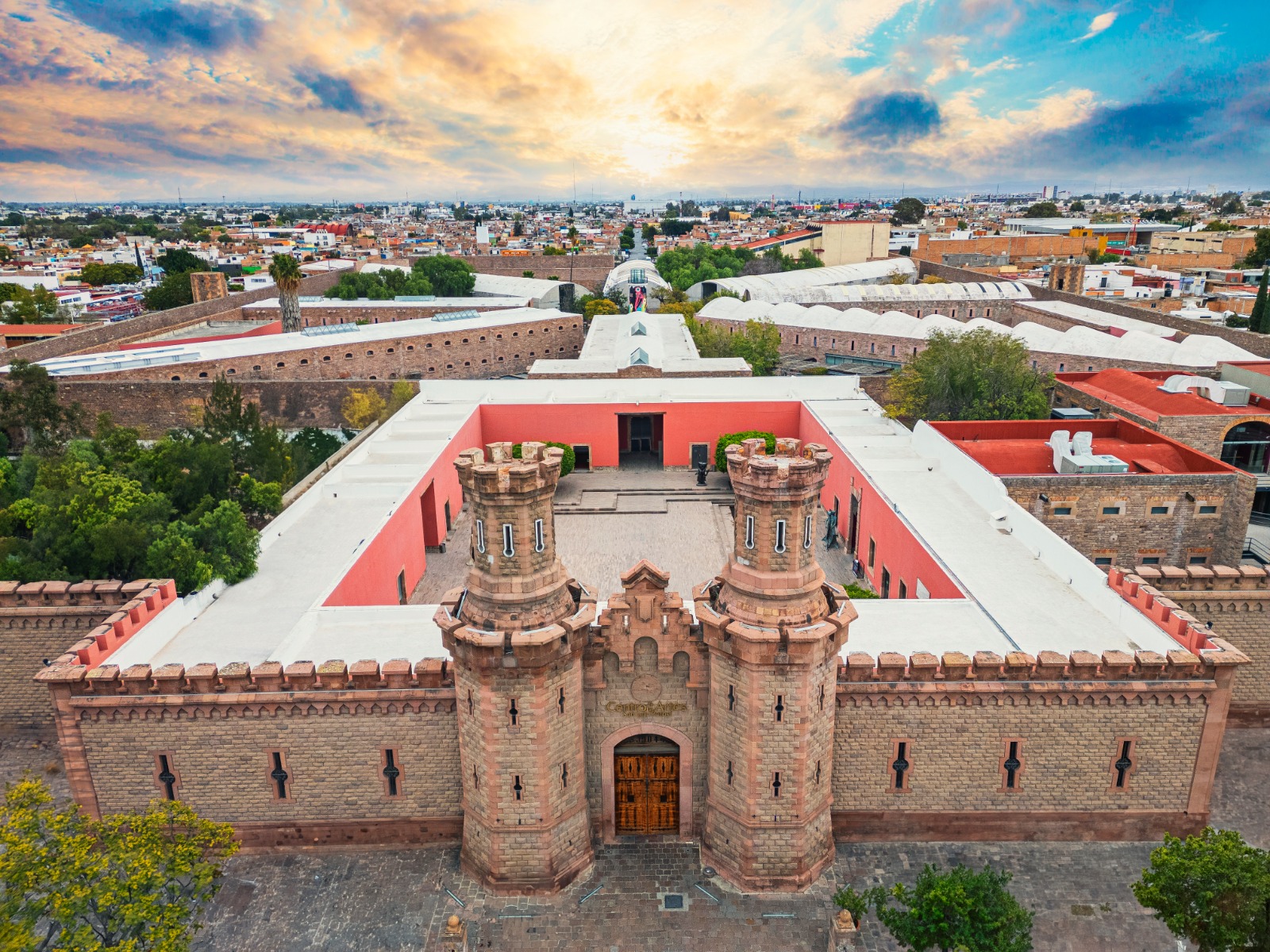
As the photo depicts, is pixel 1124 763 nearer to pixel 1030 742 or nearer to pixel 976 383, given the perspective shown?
pixel 1030 742

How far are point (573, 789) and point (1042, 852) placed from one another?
8428 mm

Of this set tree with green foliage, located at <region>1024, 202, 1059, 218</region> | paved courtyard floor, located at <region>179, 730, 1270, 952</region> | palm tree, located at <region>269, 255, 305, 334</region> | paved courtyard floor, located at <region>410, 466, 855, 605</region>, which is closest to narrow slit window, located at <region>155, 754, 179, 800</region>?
paved courtyard floor, located at <region>179, 730, 1270, 952</region>

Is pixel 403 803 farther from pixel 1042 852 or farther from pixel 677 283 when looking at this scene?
pixel 677 283

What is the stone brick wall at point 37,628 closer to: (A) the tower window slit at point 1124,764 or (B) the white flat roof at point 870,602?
(B) the white flat roof at point 870,602

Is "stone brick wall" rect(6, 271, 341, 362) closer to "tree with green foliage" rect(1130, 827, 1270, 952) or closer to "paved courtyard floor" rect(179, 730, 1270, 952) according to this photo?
"paved courtyard floor" rect(179, 730, 1270, 952)

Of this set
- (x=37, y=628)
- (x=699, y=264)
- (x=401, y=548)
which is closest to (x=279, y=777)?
(x=37, y=628)

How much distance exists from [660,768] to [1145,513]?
1736cm

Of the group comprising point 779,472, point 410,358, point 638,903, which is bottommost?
point 638,903

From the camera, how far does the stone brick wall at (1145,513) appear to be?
74.3ft

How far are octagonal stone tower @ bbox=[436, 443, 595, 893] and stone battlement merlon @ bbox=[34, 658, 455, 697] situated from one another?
1.24 metres

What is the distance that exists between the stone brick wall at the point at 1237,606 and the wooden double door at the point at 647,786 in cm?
1125

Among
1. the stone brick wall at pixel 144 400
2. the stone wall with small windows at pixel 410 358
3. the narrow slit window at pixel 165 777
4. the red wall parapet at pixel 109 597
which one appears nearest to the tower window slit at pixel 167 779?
the narrow slit window at pixel 165 777

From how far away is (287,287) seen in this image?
51.8m

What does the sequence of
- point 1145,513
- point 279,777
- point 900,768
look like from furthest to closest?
1. point 1145,513
2. point 900,768
3. point 279,777
